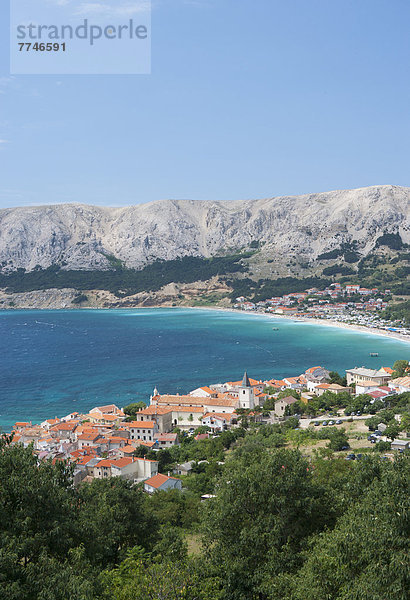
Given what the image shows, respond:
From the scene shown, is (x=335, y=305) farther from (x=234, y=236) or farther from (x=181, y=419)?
(x=181, y=419)

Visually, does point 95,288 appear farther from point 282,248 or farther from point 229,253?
A: point 282,248

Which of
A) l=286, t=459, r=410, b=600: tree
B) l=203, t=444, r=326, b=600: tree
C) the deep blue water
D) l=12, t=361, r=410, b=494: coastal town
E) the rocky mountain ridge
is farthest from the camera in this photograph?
the rocky mountain ridge

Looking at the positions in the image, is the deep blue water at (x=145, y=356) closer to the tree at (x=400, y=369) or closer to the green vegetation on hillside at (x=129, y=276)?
the tree at (x=400, y=369)

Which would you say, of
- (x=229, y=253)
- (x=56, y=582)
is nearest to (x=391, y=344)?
(x=56, y=582)

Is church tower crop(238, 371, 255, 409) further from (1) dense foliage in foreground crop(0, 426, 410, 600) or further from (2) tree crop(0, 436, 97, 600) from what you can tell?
(2) tree crop(0, 436, 97, 600)

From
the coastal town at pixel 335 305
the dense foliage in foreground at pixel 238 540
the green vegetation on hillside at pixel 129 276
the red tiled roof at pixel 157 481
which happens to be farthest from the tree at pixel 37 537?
the green vegetation on hillside at pixel 129 276

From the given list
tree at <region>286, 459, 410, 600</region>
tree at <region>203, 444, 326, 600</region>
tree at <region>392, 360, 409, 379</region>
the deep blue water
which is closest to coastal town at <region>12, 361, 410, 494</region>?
tree at <region>392, 360, 409, 379</region>

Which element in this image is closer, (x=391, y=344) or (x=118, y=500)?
(x=118, y=500)
